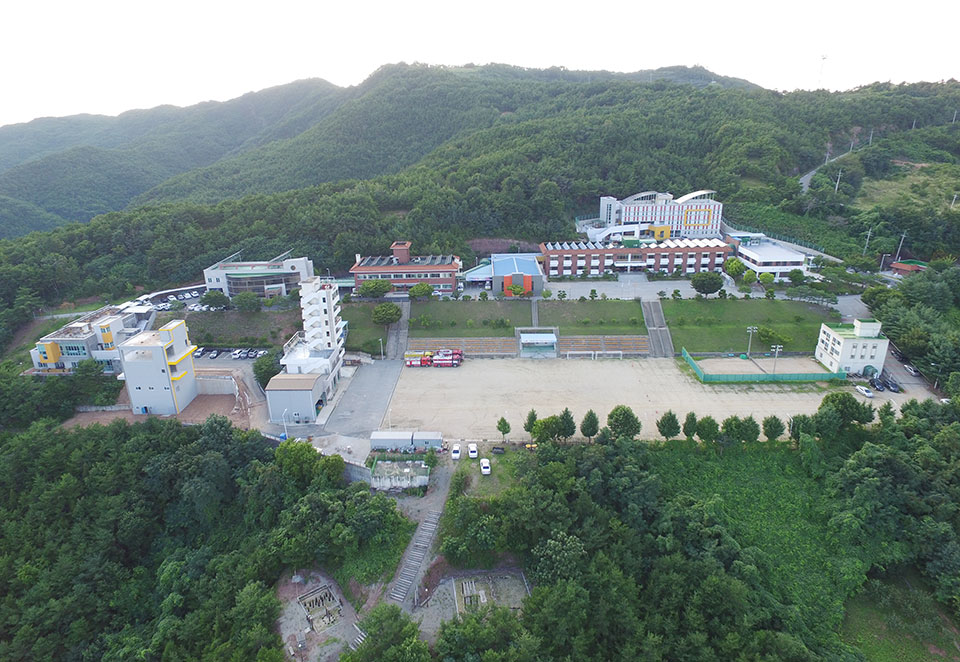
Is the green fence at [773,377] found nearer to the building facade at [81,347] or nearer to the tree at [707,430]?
the tree at [707,430]

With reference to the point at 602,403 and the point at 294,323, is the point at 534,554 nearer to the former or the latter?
the point at 602,403

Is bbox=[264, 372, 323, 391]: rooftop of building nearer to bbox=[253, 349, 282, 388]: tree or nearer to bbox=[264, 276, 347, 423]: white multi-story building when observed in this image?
bbox=[264, 276, 347, 423]: white multi-story building

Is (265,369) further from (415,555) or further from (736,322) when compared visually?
(736,322)

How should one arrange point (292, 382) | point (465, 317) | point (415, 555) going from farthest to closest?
point (465, 317) < point (292, 382) < point (415, 555)

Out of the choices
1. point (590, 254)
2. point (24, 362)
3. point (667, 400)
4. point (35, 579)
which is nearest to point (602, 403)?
point (667, 400)

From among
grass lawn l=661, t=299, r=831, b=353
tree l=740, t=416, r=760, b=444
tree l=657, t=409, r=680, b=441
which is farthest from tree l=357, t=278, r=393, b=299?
tree l=740, t=416, r=760, b=444

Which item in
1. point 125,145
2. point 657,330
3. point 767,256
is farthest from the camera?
point 125,145

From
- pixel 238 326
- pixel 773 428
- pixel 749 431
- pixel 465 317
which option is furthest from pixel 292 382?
pixel 773 428
